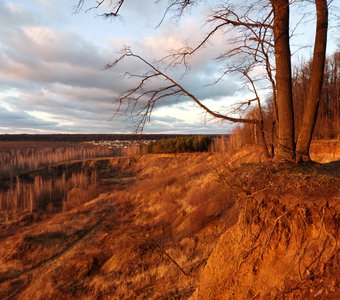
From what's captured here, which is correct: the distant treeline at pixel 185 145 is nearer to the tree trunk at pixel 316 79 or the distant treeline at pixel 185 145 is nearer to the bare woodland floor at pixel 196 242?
the bare woodland floor at pixel 196 242

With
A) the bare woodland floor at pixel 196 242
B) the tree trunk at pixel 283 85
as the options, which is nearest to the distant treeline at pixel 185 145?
the bare woodland floor at pixel 196 242


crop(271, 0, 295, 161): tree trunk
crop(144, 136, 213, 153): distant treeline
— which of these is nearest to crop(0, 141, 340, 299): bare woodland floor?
crop(271, 0, 295, 161): tree trunk

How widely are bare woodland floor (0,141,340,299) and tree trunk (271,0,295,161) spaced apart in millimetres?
450

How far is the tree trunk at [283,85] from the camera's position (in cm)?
540

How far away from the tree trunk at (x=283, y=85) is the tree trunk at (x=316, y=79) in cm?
22

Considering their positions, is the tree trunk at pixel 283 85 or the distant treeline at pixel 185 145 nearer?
the tree trunk at pixel 283 85

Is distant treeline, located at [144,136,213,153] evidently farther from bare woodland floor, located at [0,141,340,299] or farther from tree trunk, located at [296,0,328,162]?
tree trunk, located at [296,0,328,162]

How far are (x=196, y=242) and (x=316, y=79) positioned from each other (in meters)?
8.28

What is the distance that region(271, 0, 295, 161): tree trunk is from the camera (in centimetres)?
540

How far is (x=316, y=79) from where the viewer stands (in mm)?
5336

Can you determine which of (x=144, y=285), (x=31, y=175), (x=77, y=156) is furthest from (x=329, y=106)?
(x=77, y=156)

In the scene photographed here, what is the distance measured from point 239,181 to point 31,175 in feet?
154

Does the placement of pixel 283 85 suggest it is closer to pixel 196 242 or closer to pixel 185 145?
pixel 196 242

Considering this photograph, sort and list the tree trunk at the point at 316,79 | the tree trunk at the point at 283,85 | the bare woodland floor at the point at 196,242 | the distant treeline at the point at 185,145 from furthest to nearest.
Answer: the distant treeline at the point at 185,145 → the tree trunk at the point at 283,85 → the tree trunk at the point at 316,79 → the bare woodland floor at the point at 196,242
